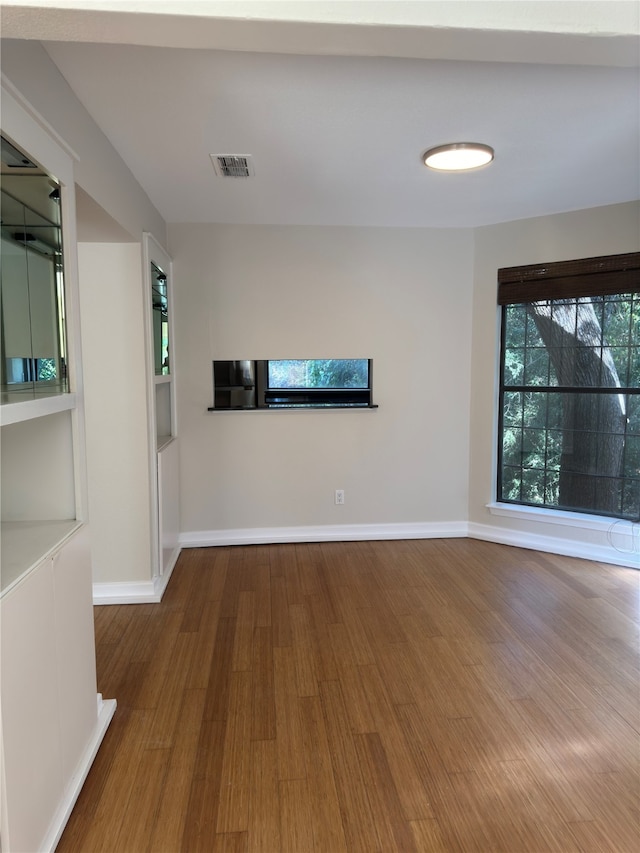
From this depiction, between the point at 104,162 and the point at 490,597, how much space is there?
3068 millimetres

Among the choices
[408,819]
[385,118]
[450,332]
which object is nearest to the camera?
[408,819]

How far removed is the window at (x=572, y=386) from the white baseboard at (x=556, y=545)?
24 cm

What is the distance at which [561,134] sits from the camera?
2.39 meters

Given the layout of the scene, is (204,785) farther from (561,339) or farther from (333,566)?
(561,339)

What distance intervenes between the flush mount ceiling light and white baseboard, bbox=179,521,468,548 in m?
2.63

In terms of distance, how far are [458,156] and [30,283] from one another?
1997 millimetres

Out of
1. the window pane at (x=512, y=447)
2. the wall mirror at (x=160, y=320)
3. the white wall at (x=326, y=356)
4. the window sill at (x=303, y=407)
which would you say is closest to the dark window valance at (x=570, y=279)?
the white wall at (x=326, y=356)

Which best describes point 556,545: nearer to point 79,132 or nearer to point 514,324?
point 514,324

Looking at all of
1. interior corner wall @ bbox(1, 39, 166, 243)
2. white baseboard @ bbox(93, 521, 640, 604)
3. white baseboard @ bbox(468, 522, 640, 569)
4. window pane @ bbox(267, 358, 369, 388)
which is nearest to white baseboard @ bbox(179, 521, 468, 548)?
white baseboard @ bbox(93, 521, 640, 604)

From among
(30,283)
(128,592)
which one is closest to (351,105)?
(30,283)

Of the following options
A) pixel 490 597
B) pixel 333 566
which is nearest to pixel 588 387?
pixel 490 597

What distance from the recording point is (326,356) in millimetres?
4039

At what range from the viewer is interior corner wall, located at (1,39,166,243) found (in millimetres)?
1542

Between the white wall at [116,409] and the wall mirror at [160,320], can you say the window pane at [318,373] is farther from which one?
the white wall at [116,409]
